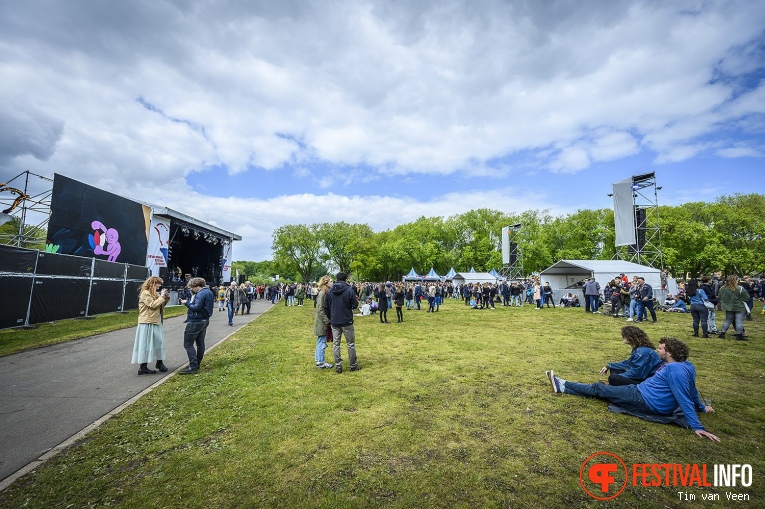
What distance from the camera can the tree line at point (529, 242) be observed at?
131 feet

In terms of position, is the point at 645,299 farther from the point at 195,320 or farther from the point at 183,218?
the point at 183,218

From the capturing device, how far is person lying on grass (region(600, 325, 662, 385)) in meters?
4.51

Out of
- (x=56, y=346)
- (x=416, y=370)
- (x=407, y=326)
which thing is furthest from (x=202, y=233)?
(x=416, y=370)

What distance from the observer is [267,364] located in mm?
6863

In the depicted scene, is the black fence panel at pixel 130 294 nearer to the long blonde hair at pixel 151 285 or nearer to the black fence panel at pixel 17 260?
the black fence panel at pixel 17 260

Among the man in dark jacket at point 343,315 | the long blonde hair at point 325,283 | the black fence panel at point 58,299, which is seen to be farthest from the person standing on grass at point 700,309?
the black fence panel at point 58,299

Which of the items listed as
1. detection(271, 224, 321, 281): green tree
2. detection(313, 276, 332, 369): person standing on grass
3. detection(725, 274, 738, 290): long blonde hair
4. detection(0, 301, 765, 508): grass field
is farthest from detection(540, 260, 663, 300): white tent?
detection(271, 224, 321, 281): green tree

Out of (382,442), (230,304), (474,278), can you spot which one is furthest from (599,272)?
(382,442)

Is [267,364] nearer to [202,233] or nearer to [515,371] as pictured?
[515,371]

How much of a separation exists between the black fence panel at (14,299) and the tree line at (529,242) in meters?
46.5

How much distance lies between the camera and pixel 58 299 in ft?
40.2

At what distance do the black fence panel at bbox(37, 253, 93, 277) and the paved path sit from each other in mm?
4443

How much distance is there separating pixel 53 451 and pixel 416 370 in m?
5.08

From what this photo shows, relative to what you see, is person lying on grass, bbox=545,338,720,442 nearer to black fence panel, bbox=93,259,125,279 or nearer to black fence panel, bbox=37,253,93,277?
black fence panel, bbox=37,253,93,277
